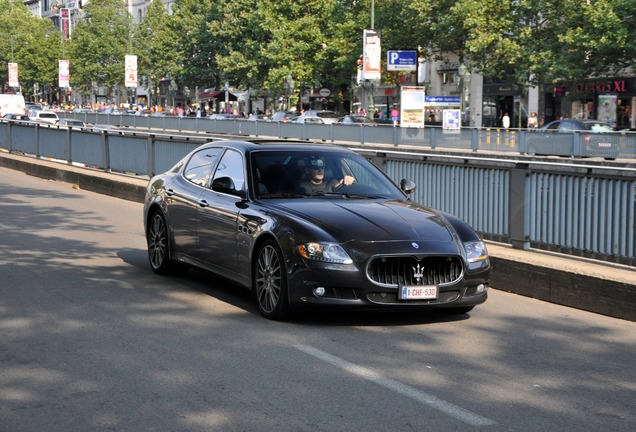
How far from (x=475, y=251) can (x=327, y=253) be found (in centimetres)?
128

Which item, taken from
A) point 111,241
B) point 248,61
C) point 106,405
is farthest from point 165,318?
point 248,61

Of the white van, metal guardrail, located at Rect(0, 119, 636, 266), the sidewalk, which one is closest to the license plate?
the sidewalk

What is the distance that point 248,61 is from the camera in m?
72.9

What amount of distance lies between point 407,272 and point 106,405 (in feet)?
9.75

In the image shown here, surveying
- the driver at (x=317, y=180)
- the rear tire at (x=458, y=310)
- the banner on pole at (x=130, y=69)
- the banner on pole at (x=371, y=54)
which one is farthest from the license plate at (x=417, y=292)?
the banner on pole at (x=130, y=69)

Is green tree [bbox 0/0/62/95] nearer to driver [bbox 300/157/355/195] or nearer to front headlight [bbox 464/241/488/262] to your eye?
driver [bbox 300/157/355/195]

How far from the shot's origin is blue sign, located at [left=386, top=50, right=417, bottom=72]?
51.4 m

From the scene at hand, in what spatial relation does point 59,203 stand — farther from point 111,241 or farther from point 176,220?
point 176,220

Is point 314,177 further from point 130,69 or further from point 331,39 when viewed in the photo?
point 130,69

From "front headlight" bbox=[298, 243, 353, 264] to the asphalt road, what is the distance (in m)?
0.56

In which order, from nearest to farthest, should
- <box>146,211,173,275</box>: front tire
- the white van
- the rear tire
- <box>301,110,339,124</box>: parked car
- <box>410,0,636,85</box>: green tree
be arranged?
the rear tire, <box>146,211,173,275</box>: front tire, <box>410,0,636,85</box>: green tree, <box>301,110,339,124</box>: parked car, the white van

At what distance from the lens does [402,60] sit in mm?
51531

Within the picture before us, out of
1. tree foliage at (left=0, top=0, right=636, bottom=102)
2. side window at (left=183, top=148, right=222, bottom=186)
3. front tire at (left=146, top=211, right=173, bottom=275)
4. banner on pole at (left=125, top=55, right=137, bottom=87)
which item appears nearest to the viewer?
side window at (left=183, top=148, right=222, bottom=186)

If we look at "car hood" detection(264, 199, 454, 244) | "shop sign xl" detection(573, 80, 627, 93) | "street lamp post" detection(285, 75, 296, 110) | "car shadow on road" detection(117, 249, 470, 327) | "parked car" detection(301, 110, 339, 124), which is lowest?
"car shadow on road" detection(117, 249, 470, 327)
